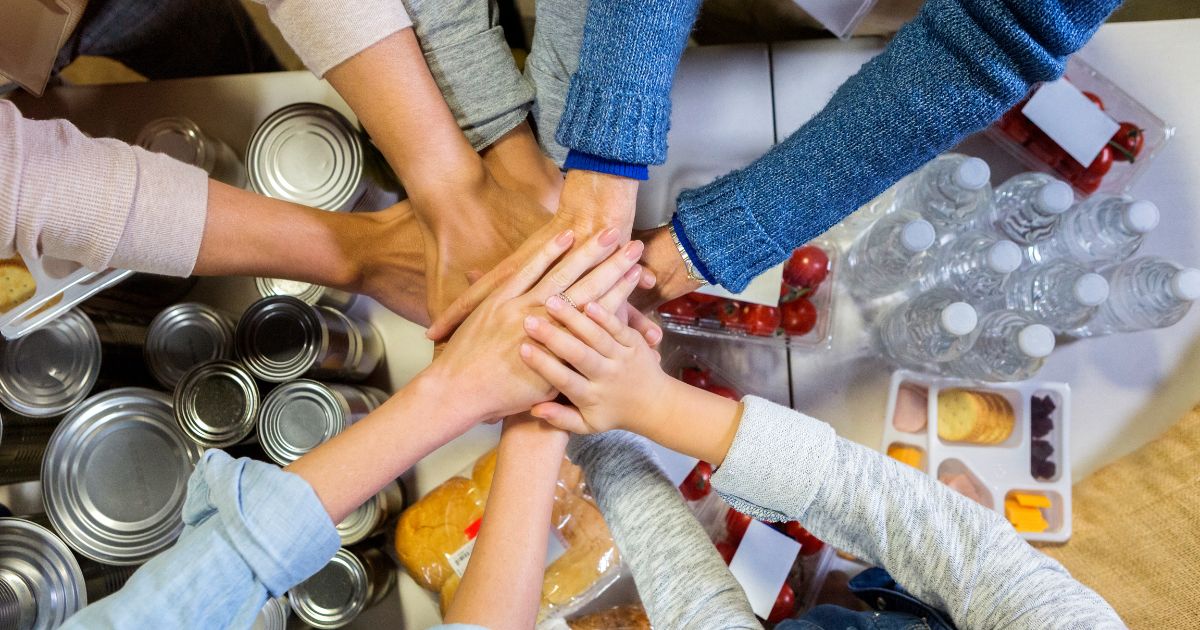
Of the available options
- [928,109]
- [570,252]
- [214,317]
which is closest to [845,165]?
[928,109]

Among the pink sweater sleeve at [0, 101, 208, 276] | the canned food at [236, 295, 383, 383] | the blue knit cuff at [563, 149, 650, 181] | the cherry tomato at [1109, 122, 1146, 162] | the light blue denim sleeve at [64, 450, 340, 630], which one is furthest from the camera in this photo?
the cherry tomato at [1109, 122, 1146, 162]

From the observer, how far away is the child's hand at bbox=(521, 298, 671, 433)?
2.61ft

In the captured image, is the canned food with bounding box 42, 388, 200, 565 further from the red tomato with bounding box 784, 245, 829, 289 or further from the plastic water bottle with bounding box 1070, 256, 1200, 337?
the plastic water bottle with bounding box 1070, 256, 1200, 337

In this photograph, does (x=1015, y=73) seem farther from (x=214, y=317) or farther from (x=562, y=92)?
(x=214, y=317)

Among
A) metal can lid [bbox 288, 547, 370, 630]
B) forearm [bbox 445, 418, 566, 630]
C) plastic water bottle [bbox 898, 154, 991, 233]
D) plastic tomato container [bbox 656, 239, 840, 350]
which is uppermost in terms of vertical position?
plastic water bottle [bbox 898, 154, 991, 233]

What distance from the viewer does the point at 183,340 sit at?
977 mm

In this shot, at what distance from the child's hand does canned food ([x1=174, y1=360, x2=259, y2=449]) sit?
→ 1.28 ft

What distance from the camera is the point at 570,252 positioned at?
0.84 metres

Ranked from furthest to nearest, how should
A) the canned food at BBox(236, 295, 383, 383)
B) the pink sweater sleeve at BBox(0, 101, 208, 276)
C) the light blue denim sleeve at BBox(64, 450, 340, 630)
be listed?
1. the canned food at BBox(236, 295, 383, 383)
2. the pink sweater sleeve at BBox(0, 101, 208, 276)
3. the light blue denim sleeve at BBox(64, 450, 340, 630)

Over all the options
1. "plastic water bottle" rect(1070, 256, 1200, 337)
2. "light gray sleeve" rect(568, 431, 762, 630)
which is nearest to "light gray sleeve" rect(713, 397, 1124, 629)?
"light gray sleeve" rect(568, 431, 762, 630)

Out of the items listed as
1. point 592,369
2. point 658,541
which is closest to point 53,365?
point 592,369

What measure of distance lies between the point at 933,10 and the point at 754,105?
0.39 metres

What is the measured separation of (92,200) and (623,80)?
1.92ft

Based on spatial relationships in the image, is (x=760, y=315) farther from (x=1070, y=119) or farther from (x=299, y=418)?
(x=299, y=418)
